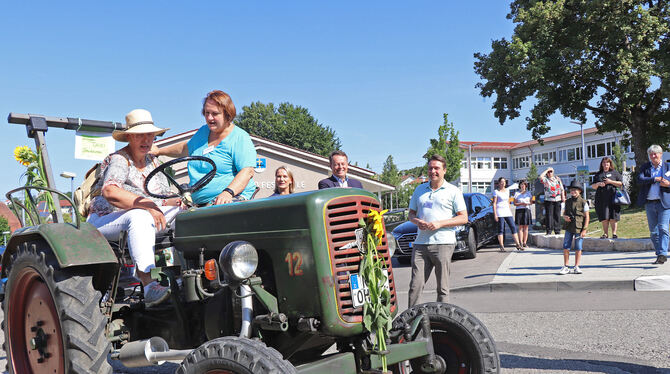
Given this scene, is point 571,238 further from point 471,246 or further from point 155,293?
point 155,293

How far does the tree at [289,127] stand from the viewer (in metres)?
68.6

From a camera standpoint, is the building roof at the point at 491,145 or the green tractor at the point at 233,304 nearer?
the green tractor at the point at 233,304

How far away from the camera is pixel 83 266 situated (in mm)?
3588

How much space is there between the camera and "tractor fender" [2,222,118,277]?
3.44 metres

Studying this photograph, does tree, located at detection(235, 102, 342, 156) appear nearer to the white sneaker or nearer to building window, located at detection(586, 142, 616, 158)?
building window, located at detection(586, 142, 616, 158)

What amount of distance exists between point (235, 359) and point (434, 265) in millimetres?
3698

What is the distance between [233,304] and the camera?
3.24 m

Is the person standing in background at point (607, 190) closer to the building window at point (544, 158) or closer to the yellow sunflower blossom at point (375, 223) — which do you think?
the yellow sunflower blossom at point (375, 223)

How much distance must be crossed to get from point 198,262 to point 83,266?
73 cm

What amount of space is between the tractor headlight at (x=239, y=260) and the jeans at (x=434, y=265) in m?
3.10

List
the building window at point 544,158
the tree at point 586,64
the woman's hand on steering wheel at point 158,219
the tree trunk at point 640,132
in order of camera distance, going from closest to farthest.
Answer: the woman's hand on steering wheel at point 158,219 → the tree at point 586,64 → the tree trunk at point 640,132 → the building window at point 544,158

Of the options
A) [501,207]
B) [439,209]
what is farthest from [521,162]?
[439,209]

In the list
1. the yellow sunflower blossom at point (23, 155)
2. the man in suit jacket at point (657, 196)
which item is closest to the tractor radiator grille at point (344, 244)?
the yellow sunflower blossom at point (23, 155)

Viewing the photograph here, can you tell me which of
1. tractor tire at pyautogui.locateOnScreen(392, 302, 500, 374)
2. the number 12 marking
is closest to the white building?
tractor tire at pyautogui.locateOnScreen(392, 302, 500, 374)
